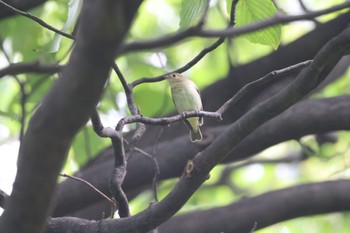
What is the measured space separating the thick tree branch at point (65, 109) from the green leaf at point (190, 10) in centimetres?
70

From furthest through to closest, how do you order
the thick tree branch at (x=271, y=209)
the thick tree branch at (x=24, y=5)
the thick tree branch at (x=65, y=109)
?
the thick tree branch at (x=271, y=209)
the thick tree branch at (x=24, y=5)
the thick tree branch at (x=65, y=109)

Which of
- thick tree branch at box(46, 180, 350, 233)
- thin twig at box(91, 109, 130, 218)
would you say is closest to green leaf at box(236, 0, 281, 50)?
thin twig at box(91, 109, 130, 218)

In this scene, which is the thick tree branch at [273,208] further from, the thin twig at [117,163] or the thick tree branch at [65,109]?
the thick tree branch at [65,109]

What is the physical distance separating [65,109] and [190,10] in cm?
81

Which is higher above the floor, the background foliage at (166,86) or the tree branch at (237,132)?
the background foliage at (166,86)

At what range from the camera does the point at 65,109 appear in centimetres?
127

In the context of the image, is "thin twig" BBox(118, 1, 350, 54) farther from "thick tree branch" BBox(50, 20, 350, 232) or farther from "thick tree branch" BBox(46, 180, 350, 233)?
"thick tree branch" BBox(46, 180, 350, 233)

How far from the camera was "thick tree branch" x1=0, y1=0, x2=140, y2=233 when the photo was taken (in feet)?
3.90

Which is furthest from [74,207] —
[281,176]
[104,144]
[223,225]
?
[281,176]

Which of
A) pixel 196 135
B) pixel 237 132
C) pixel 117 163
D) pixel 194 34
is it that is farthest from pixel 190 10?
pixel 196 135

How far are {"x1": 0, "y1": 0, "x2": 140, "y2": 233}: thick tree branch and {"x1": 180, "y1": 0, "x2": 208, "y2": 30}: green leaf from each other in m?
0.70

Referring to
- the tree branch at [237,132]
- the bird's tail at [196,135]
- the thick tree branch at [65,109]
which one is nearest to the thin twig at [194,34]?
the thick tree branch at [65,109]

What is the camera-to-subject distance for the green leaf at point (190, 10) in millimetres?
1972

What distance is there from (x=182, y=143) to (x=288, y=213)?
2.31 ft
